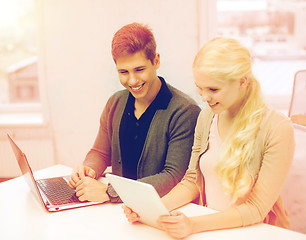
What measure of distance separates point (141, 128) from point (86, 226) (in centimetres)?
60

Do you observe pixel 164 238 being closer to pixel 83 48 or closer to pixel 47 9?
pixel 83 48

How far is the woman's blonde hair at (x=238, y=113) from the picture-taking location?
1017mm

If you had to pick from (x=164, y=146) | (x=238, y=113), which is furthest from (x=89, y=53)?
(x=238, y=113)

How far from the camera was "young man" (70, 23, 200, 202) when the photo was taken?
4.39ft

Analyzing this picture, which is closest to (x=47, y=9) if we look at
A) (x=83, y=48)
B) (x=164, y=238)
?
(x=83, y=48)

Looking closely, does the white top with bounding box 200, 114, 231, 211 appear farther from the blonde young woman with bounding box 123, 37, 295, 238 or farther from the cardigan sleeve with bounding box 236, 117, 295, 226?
the cardigan sleeve with bounding box 236, 117, 295, 226

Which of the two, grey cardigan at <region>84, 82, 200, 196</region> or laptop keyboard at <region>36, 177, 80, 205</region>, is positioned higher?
grey cardigan at <region>84, 82, 200, 196</region>

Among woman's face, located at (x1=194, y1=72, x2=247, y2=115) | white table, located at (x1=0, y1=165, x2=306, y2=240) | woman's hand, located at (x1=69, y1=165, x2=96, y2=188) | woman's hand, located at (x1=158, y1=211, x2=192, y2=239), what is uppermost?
woman's face, located at (x1=194, y1=72, x2=247, y2=115)

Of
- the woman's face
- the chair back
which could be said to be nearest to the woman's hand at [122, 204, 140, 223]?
the woman's face

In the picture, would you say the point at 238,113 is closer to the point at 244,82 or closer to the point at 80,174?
the point at 244,82

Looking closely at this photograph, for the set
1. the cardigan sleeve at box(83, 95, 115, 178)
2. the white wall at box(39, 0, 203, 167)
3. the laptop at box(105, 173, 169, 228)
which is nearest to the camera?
the laptop at box(105, 173, 169, 228)

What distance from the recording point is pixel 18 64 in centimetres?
298

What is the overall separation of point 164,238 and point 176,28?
1485 millimetres

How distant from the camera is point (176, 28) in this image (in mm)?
2115
